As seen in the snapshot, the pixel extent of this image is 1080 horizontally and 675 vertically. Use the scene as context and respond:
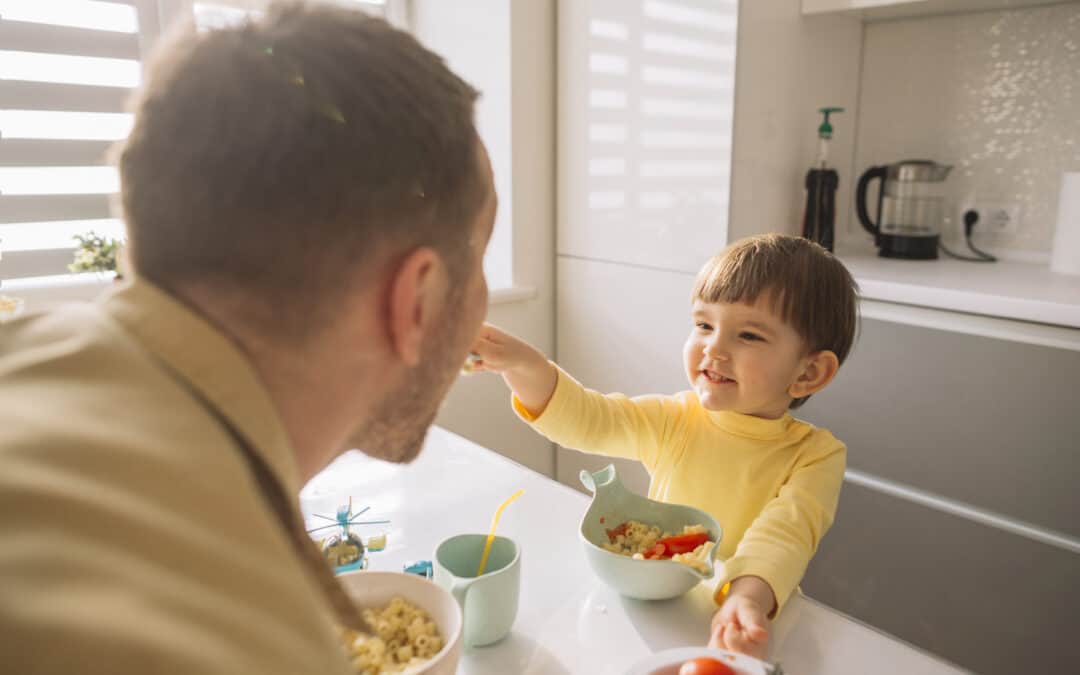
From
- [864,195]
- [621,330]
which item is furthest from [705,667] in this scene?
[864,195]

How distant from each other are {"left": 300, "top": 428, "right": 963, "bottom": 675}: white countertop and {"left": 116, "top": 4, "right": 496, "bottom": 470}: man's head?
396 mm

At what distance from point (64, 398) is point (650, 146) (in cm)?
195

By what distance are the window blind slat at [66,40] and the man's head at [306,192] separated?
169 centimetres

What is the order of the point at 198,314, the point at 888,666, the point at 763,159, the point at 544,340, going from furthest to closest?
the point at 544,340
the point at 763,159
the point at 888,666
the point at 198,314

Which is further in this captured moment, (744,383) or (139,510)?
(744,383)

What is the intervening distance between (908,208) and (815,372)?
51.1 inches

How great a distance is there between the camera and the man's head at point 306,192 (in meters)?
0.42

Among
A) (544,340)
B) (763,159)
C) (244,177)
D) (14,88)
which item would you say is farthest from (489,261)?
(244,177)

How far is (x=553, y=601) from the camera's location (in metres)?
0.86

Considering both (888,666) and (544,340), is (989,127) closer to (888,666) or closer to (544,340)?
(544,340)

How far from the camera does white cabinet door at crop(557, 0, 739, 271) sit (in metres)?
1.95

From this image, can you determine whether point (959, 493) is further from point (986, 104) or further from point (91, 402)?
point (91, 402)

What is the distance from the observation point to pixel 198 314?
0.41m

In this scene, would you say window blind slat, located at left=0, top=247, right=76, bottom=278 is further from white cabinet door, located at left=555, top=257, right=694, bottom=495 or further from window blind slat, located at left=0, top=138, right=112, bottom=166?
white cabinet door, located at left=555, top=257, right=694, bottom=495
